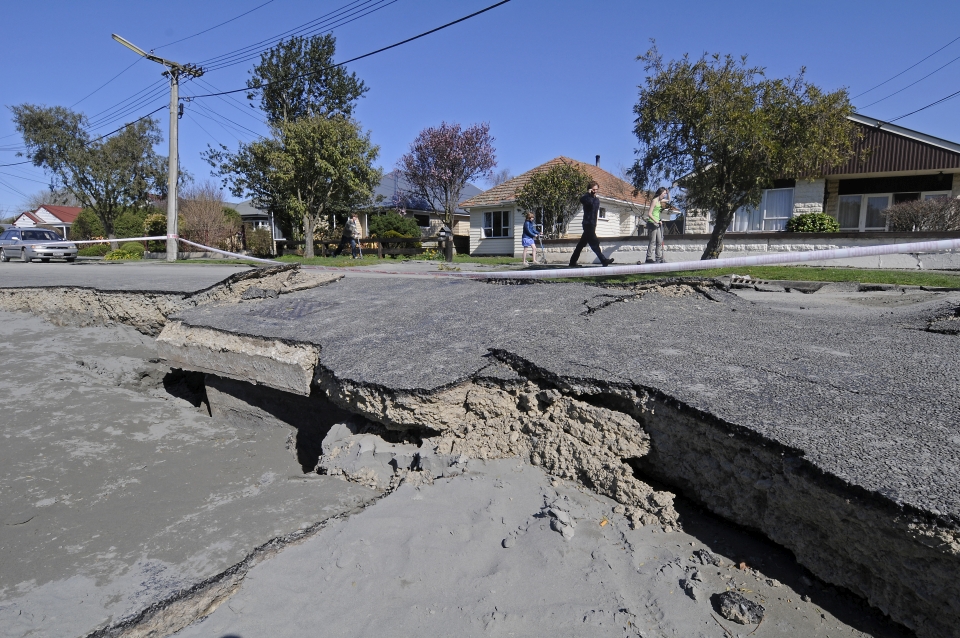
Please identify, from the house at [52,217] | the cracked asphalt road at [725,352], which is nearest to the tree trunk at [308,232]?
the cracked asphalt road at [725,352]

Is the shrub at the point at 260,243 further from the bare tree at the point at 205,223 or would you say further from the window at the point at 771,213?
the window at the point at 771,213

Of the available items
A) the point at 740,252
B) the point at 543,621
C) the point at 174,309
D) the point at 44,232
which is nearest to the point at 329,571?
the point at 543,621

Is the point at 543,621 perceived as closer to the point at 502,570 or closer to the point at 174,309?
the point at 502,570

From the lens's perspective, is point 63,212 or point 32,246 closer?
point 32,246

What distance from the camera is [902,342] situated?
351 cm

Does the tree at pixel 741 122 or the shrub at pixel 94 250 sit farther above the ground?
the tree at pixel 741 122

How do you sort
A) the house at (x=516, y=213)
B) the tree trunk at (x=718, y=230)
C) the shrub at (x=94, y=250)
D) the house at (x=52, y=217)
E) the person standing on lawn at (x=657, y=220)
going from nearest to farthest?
1. the person standing on lawn at (x=657, y=220)
2. the tree trunk at (x=718, y=230)
3. the house at (x=516, y=213)
4. the shrub at (x=94, y=250)
5. the house at (x=52, y=217)

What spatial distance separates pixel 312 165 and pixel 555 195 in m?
9.24

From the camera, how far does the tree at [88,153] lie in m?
34.0

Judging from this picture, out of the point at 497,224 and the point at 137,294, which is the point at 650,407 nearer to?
the point at 137,294

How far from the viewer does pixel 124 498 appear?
334cm

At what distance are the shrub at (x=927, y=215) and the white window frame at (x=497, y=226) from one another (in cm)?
1424

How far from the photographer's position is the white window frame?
2608cm

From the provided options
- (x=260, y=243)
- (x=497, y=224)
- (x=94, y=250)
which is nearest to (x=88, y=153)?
(x=94, y=250)
